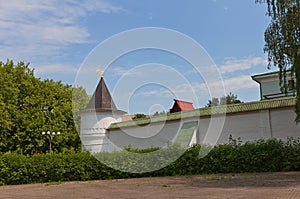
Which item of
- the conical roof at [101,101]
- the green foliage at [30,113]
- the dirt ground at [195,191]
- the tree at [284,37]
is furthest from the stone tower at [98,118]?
the tree at [284,37]

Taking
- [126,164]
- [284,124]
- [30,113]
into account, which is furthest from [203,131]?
[30,113]

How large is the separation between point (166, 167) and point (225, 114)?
6817 millimetres

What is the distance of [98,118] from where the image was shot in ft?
93.8

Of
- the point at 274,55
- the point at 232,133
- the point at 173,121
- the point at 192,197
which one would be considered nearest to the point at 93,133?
the point at 173,121

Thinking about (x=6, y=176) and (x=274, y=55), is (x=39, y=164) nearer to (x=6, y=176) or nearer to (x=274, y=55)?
(x=6, y=176)

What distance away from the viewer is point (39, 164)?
1814 cm

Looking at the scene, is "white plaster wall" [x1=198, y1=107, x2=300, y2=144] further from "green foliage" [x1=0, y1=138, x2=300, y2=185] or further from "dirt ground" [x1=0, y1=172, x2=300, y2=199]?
"dirt ground" [x1=0, y1=172, x2=300, y2=199]

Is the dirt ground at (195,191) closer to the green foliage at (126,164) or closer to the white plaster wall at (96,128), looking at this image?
the green foliage at (126,164)

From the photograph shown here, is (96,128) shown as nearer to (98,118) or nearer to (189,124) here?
(98,118)

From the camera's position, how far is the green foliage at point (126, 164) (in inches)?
660

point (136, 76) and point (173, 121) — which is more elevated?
point (136, 76)

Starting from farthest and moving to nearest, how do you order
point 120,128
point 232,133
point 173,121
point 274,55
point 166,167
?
1. point 120,128
2. point 173,121
3. point 232,133
4. point 166,167
5. point 274,55

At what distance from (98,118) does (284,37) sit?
17.7m

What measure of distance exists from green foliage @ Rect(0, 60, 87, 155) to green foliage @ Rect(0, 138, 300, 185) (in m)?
14.5
